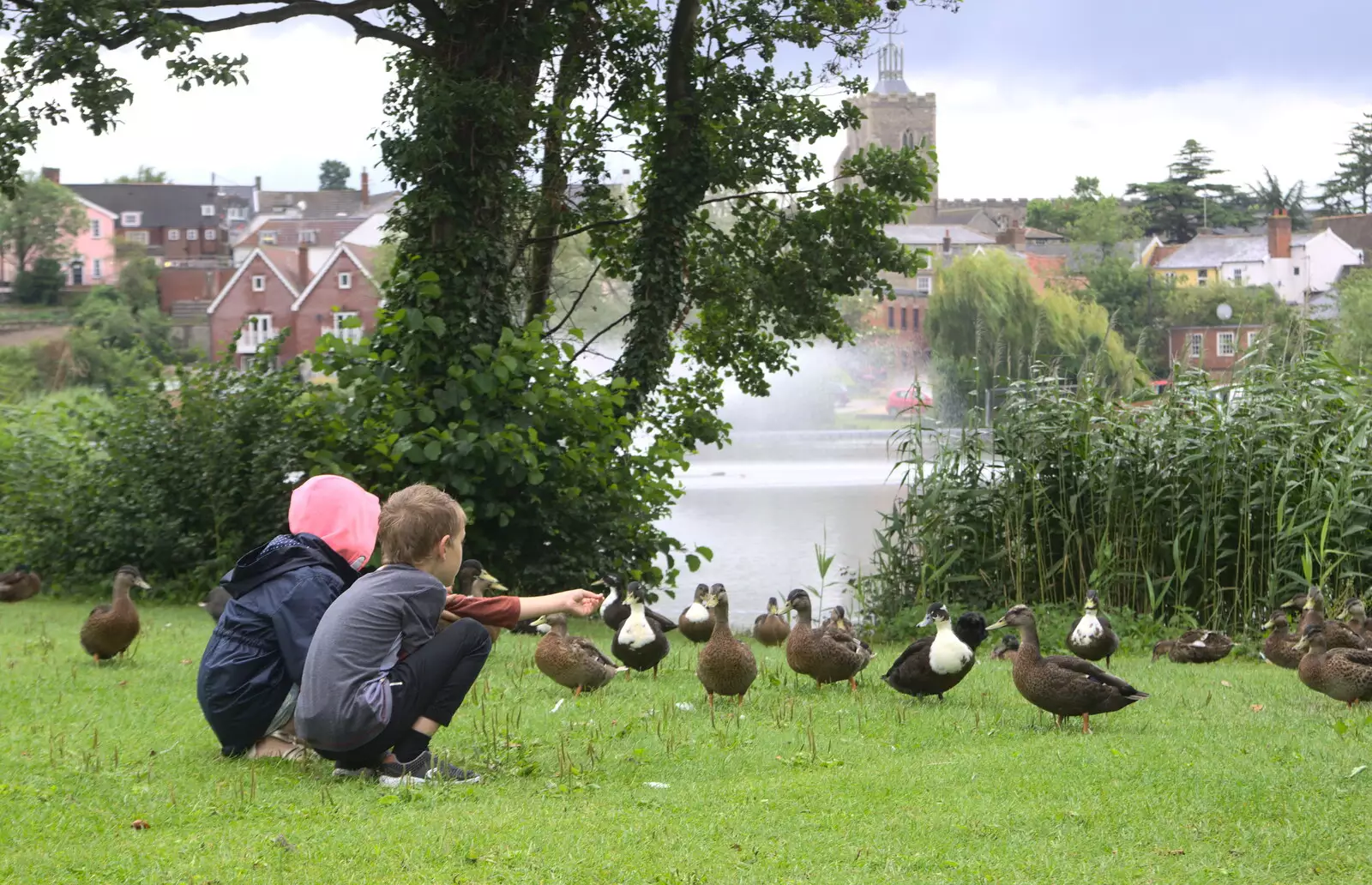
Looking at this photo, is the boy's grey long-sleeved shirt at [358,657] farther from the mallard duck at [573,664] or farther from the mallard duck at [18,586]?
the mallard duck at [18,586]

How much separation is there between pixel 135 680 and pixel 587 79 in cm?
1179

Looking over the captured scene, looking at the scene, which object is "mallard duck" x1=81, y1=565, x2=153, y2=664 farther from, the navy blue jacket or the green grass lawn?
the navy blue jacket

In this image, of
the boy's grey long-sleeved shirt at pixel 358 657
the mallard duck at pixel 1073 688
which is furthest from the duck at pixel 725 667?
the boy's grey long-sleeved shirt at pixel 358 657

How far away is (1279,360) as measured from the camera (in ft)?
46.3

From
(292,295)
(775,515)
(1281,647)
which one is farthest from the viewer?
(292,295)

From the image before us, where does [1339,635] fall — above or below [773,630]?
above

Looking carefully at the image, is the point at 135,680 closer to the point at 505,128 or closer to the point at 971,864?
the point at 971,864

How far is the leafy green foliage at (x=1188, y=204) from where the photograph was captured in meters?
116

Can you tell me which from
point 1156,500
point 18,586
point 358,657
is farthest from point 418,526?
point 18,586

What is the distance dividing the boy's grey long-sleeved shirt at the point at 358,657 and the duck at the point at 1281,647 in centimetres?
745

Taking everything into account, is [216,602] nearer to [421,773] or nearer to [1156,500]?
[421,773]

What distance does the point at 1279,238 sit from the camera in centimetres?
9200

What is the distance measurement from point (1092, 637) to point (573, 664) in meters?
4.65

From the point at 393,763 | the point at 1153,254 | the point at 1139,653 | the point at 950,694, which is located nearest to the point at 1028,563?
the point at 1139,653
